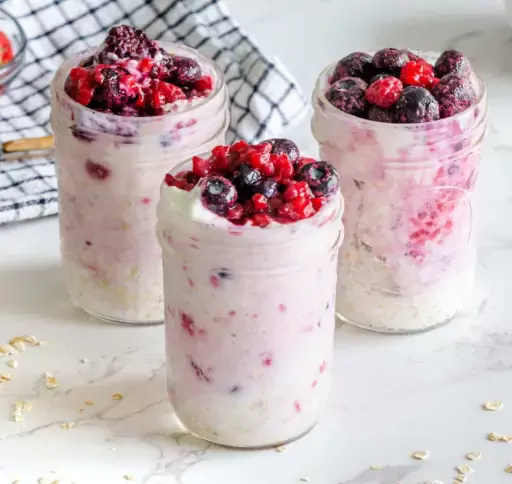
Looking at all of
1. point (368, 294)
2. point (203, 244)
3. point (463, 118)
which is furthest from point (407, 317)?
point (203, 244)

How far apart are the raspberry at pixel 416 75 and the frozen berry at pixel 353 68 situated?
6cm

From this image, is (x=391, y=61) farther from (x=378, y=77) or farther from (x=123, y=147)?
(x=123, y=147)

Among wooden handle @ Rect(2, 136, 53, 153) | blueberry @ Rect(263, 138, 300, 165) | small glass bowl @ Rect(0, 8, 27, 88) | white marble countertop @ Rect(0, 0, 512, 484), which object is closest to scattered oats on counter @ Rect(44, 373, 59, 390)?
white marble countertop @ Rect(0, 0, 512, 484)

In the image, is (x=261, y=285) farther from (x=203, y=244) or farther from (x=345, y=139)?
(x=345, y=139)

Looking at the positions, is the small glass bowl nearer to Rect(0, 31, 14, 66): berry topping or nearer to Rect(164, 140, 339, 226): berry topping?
Rect(0, 31, 14, 66): berry topping

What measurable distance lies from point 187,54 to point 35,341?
431 mm

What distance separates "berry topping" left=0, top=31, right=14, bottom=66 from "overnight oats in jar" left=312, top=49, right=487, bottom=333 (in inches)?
28.1

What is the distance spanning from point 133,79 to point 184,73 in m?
0.07

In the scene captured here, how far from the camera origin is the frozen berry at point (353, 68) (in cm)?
152

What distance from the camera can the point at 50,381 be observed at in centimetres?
149

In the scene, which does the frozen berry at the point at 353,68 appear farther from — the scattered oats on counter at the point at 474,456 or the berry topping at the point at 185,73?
the scattered oats on counter at the point at 474,456

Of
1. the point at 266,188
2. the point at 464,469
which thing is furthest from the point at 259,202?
the point at 464,469

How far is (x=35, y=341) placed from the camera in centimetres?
157

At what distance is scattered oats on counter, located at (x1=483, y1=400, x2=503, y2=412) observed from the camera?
145 cm
